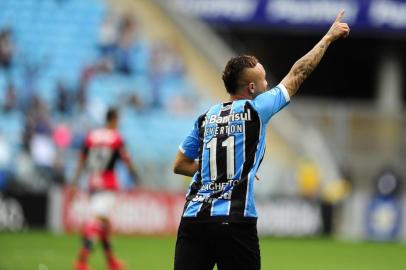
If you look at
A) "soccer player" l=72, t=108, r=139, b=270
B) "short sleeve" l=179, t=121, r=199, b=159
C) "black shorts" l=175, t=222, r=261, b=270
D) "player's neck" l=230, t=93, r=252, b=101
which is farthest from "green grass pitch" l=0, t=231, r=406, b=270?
"player's neck" l=230, t=93, r=252, b=101

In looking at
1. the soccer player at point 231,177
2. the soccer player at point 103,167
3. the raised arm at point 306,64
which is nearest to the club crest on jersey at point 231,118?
the soccer player at point 231,177

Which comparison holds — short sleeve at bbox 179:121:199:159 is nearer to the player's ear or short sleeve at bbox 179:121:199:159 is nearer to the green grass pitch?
the player's ear

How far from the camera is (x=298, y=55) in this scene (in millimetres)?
34875

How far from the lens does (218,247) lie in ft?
23.4

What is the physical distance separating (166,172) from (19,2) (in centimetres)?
753

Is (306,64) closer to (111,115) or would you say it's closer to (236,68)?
(236,68)

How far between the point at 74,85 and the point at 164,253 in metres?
9.36

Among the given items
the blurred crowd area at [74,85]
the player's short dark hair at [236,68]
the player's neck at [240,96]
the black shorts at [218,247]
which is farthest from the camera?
the blurred crowd area at [74,85]

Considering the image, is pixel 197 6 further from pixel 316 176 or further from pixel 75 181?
pixel 75 181

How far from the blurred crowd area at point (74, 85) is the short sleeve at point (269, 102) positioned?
1611cm

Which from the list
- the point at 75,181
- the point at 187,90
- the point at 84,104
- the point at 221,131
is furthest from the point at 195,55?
the point at 221,131

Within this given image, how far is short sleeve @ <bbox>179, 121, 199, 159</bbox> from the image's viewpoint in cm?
752

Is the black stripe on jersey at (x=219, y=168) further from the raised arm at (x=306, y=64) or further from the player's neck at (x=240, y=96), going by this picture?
the raised arm at (x=306, y=64)

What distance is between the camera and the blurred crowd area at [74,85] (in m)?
23.7
